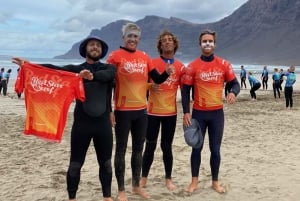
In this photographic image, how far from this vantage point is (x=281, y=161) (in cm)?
745

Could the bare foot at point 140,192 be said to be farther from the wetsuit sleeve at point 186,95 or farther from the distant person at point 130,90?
the wetsuit sleeve at point 186,95

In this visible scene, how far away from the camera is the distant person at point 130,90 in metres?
5.11

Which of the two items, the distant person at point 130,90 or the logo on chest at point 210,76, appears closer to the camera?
the distant person at point 130,90

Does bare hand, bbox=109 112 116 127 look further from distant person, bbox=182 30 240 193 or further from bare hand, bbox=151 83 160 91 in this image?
distant person, bbox=182 30 240 193

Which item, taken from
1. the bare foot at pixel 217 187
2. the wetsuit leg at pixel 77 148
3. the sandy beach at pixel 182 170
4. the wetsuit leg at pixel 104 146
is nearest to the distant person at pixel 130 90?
the wetsuit leg at pixel 104 146

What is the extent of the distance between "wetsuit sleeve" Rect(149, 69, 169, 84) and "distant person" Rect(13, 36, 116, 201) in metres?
0.75

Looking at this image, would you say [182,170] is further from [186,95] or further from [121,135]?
[121,135]

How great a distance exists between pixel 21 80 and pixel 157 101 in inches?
74.2

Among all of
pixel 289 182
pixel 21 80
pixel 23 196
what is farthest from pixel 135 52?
pixel 289 182

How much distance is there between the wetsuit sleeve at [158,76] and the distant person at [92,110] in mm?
750

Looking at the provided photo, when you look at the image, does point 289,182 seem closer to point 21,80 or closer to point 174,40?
point 174,40

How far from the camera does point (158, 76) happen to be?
210 inches

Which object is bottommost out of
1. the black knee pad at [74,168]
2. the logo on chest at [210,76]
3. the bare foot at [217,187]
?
the bare foot at [217,187]

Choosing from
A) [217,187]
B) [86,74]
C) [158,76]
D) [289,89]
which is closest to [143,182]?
[217,187]
